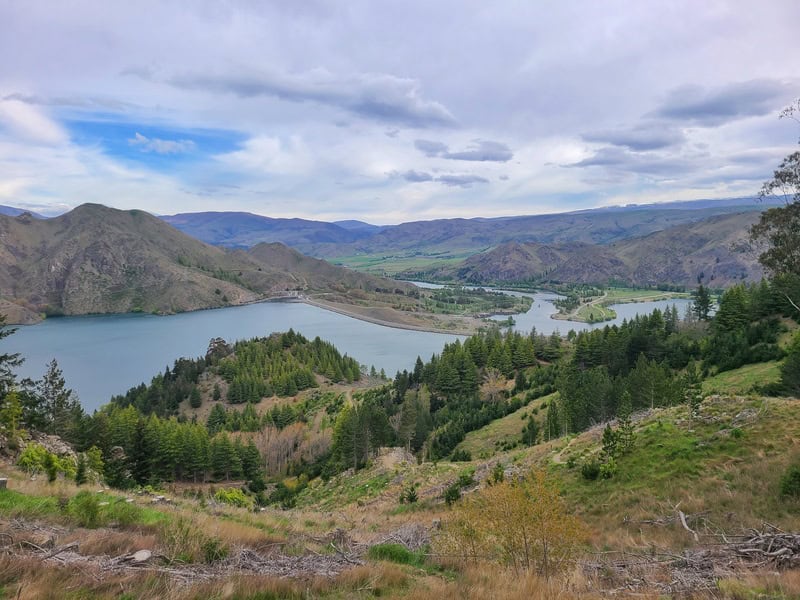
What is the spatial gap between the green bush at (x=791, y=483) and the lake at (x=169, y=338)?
3610 inches

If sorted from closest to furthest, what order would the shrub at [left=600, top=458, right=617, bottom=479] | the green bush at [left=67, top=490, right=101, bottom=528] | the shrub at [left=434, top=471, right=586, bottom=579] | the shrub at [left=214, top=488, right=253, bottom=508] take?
the shrub at [left=434, top=471, right=586, bottom=579] → the green bush at [left=67, top=490, right=101, bottom=528] → the shrub at [left=600, top=458, right=617, bottom=479] → the shrub at [left=214, top=488, right=253, bottom=508]

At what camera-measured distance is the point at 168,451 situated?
131 feet

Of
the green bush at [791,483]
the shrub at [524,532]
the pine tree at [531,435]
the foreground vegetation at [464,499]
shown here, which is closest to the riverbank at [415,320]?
the foreground vegetation at [464,499]

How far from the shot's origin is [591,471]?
1433 cm

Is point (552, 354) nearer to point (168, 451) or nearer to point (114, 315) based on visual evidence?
point (168, 451)

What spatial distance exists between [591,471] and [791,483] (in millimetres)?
5432

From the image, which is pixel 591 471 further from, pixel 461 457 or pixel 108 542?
pixel 461 457

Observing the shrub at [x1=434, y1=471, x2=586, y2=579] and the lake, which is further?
the lake

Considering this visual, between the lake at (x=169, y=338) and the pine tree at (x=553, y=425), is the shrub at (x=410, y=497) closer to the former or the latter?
the pine tree at (x=553, y=425)

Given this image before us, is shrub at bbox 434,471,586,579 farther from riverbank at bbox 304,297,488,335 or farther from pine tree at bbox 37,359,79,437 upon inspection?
riverbank at bbox 304,297,488,335

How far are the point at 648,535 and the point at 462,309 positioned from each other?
17686 centimetres

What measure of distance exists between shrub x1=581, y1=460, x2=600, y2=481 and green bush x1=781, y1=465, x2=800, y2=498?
5107 mm

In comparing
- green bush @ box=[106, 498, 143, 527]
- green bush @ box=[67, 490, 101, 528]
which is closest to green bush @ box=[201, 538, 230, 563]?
green bush @ box=[106, 498, 143, 527]

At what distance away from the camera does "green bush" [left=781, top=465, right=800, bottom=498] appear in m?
9.61
